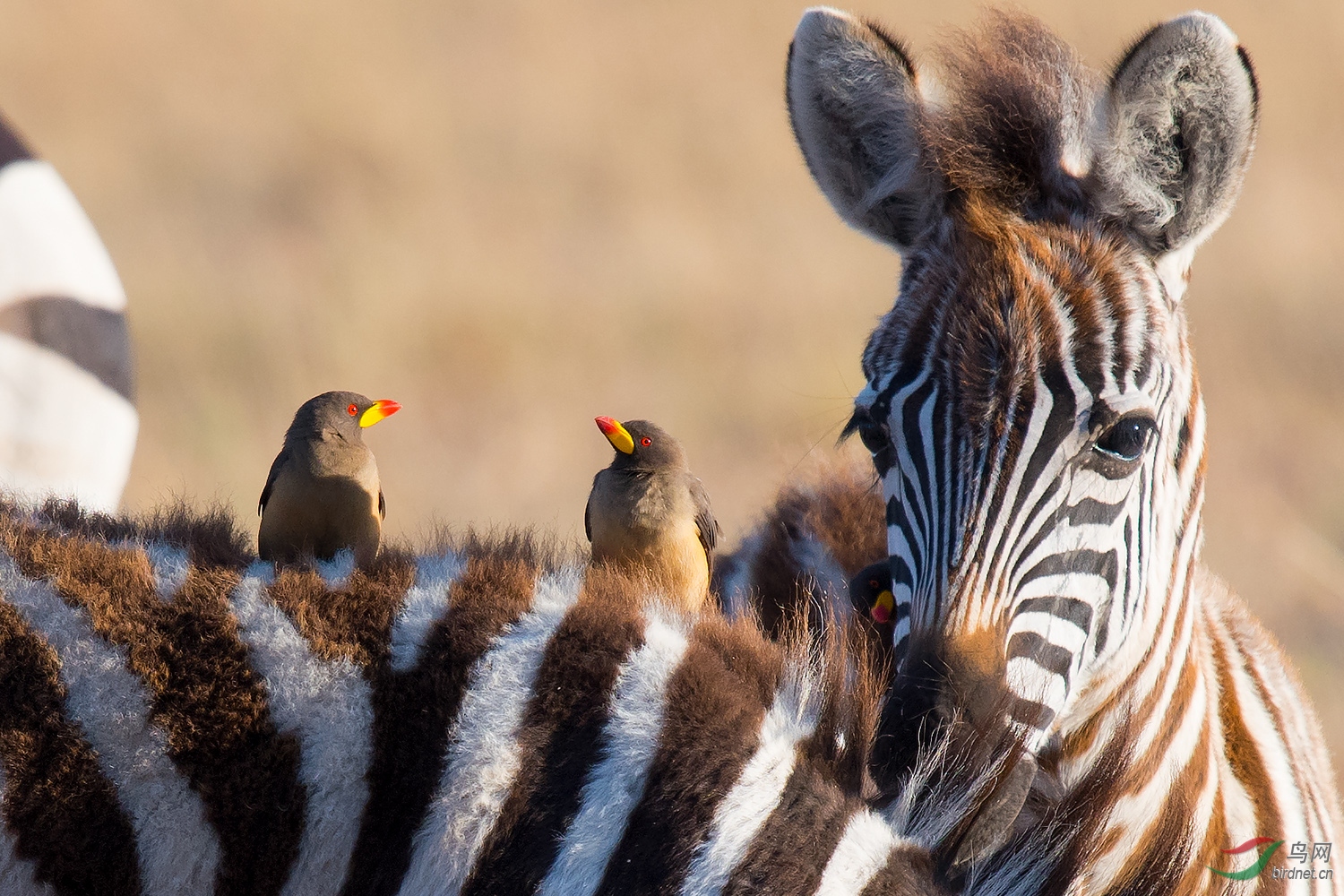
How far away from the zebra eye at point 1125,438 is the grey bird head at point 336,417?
6.04 feet

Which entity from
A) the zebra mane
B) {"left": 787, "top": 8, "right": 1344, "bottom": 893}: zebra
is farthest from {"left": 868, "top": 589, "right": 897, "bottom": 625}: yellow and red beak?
the zebra mane

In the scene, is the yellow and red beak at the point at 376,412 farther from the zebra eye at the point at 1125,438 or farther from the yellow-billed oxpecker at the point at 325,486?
the zebra eye at the point at 1125,438

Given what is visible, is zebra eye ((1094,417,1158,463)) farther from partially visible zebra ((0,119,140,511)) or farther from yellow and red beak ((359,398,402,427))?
partially visible zebra ((0,119,140,511))

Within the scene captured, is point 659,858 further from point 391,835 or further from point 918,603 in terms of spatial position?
point 918,603

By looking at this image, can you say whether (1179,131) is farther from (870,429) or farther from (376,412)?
(376,412)

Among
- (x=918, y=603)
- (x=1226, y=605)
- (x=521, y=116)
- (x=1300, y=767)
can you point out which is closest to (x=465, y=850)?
(x=918, y=603)

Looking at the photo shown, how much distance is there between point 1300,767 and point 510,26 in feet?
60.5

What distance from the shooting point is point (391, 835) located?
204 cm

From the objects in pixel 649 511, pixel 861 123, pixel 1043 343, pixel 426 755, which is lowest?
pixel 426 755

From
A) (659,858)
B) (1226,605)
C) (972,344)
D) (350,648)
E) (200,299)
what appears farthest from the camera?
(200,299)

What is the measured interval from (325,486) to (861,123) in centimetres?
169

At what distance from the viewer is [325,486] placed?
3268mm

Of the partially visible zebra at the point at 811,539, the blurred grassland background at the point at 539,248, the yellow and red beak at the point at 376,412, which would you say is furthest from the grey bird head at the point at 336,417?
the blurred grassland background at the point at 539,248

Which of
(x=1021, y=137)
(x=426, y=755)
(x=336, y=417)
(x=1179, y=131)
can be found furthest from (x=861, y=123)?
(x=426, y=755)
